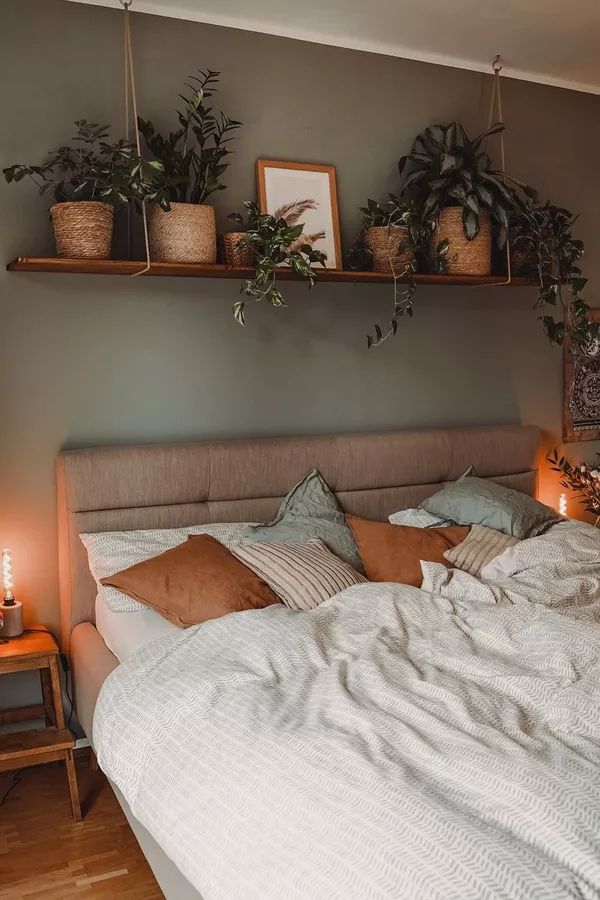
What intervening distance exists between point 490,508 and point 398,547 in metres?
0.53

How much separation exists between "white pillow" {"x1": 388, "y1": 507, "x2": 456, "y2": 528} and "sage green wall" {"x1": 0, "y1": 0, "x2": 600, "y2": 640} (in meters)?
0.45

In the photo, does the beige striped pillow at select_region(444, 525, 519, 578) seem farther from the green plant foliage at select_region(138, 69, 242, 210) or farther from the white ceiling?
the white ceiling

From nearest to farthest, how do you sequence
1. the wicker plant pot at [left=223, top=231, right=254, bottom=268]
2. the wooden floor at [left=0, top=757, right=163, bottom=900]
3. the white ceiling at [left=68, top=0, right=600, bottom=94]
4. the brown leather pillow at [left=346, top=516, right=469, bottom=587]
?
the wooden floor at [left=0, top=757, right=163, bottom=900] → the brown leather pillow at [left=346, top=516, right=469, bottom=587] → the wicker plant pot at [left=223, top=231, right=254, bottom=268] → the white ceiling at [left=68, top=0, right=600, bottom=94]

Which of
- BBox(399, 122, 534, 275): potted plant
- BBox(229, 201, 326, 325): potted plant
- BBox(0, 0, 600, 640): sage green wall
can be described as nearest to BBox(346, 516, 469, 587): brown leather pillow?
BBox(0, 0, 600, 640): sage green wall

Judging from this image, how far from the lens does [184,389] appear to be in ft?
10.8

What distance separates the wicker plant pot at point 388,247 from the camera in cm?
338

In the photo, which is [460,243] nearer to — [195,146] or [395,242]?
[395,242]

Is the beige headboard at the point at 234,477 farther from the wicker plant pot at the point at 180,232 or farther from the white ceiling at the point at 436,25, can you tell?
the white ceiling at the point at 436,25

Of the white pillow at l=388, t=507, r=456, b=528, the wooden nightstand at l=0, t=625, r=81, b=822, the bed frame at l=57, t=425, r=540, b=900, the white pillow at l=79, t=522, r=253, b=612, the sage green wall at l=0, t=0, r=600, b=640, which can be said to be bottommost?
the wooden nightstand at l=0, t=625, r=81, b=822

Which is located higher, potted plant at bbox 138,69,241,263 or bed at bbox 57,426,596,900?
potted plant at bbox 138,69,241,263

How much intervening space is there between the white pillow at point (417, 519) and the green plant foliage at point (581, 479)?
104 cm

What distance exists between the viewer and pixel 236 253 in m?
3.09

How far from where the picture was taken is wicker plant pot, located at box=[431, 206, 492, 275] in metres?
Result: 3.49

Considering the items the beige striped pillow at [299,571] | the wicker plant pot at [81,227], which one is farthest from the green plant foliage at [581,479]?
the wicker plant pot at [81,227]
